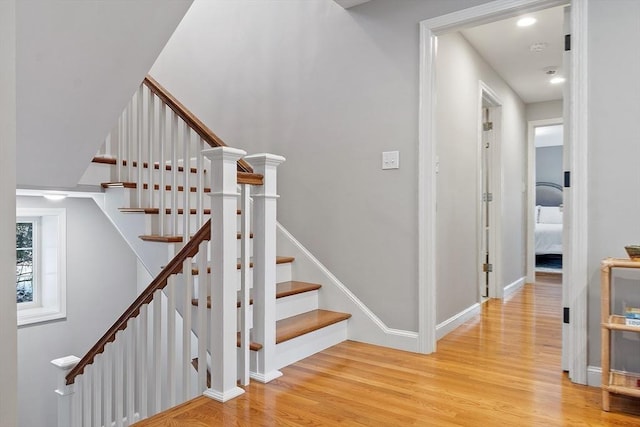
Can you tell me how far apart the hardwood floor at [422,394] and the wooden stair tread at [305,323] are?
176 mm

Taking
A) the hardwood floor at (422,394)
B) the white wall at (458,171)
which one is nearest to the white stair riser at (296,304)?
the hardwood floor at (422,394)

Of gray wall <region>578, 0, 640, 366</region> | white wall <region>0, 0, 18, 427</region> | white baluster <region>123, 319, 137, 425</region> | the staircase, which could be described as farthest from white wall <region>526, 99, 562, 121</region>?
white wall <region>0, 0, 18, 427</region>

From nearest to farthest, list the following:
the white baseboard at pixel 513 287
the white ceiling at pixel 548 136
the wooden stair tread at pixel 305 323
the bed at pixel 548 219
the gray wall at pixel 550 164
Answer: the wooden stair tread at pixel 305 323 → the white baseboard at pixel 513 287 → the bed at pixel 548 219 → the white ceiling at pixel 548 136 → the gray wall at pixel 550 164

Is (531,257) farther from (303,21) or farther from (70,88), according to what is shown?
(70,88)

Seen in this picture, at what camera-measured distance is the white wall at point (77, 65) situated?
75.4 inches

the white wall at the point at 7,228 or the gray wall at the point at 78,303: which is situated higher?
the white wall at the point at 7,228

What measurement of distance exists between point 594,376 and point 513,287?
9.91 ft

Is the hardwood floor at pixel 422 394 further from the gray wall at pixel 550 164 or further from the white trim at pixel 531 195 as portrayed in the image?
the gray wall at pixel 550 164

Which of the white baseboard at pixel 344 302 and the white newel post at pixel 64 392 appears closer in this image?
the white baseboard at pixel 344 302

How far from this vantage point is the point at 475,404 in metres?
2.00

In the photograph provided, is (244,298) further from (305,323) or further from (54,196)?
(54,196)

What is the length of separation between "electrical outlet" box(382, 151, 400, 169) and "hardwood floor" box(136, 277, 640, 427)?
1218mm

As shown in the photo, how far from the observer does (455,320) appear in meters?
3.39

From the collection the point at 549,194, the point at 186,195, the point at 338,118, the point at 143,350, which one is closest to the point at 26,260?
the point at 186,195
